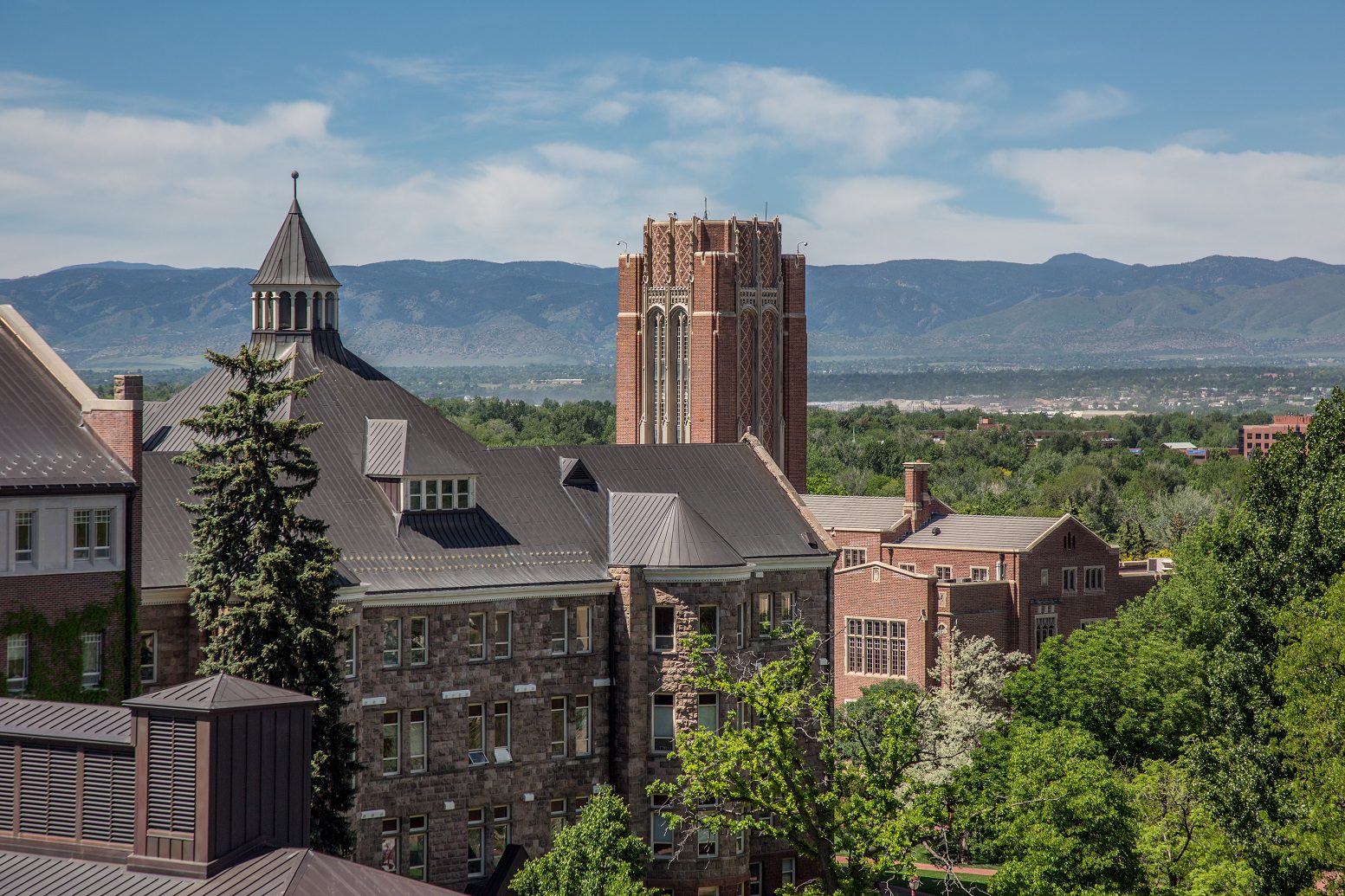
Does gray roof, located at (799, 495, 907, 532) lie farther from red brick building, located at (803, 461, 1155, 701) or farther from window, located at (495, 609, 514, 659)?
window, located at (495, 609, 514, 659)

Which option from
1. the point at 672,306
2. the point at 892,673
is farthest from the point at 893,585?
the point at 672,306

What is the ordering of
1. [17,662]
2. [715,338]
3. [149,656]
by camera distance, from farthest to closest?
[715,338]
[149,656]
[17,662]

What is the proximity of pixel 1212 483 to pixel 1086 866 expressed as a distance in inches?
5907

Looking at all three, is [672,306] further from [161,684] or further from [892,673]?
[161,684]

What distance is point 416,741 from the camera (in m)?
56.9

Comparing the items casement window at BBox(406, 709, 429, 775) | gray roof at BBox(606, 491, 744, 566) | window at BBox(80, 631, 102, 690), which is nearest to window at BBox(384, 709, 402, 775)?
casement window at BBox(406, 709, 429, 775)

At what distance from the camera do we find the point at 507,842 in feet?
192

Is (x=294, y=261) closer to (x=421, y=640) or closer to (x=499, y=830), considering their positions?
(x=421, y=640)

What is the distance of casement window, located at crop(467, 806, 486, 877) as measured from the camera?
57750mm

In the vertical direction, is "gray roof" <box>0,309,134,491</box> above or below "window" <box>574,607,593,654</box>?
above

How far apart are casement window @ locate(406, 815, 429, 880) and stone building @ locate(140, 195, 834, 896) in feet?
0.34

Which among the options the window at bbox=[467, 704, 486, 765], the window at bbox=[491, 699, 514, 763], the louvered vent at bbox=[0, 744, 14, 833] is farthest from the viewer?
the window at bbox=[491, 699, 514, 763]

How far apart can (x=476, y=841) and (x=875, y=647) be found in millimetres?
41844

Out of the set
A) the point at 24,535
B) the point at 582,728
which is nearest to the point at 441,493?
the point at 582,728
